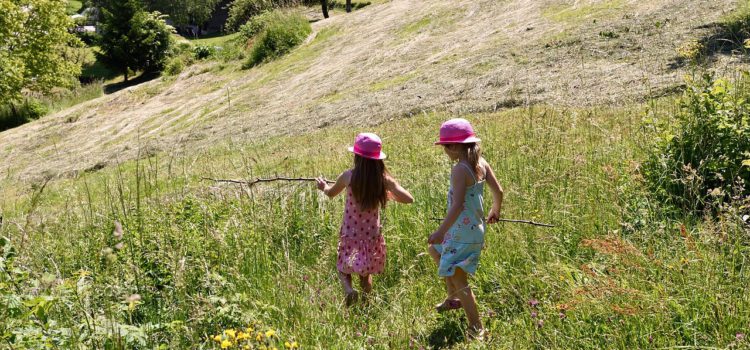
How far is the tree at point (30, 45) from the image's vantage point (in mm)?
26109

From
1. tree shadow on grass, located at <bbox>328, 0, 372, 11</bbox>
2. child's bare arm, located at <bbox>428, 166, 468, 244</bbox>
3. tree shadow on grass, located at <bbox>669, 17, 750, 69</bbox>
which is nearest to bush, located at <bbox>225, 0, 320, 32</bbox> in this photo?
tree shadow on grass, located at <bbox>328, 0, 372, 11</bbox>

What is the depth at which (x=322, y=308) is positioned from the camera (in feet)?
12.7

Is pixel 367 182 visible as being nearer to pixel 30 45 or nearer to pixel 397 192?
pixel 397 192

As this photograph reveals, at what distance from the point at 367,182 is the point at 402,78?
12.9 meters

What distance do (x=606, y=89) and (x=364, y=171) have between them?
7759 millimetres

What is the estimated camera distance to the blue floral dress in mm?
3734

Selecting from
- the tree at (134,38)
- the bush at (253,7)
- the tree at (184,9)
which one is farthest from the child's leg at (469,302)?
the tree at (184,9)

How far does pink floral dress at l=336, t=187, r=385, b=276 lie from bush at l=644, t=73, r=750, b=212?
6.38 feet

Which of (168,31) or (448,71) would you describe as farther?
(168,31)

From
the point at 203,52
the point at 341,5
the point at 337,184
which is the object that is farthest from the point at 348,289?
the point at 341,5

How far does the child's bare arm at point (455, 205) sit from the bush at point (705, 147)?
1.52 metres

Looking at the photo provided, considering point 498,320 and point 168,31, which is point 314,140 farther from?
A: point 168,31

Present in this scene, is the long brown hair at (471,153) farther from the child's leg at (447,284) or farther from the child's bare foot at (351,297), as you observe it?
the child's bare foot at (351,297)

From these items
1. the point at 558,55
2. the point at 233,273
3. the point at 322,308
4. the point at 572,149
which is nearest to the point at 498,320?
the point at 322,308
